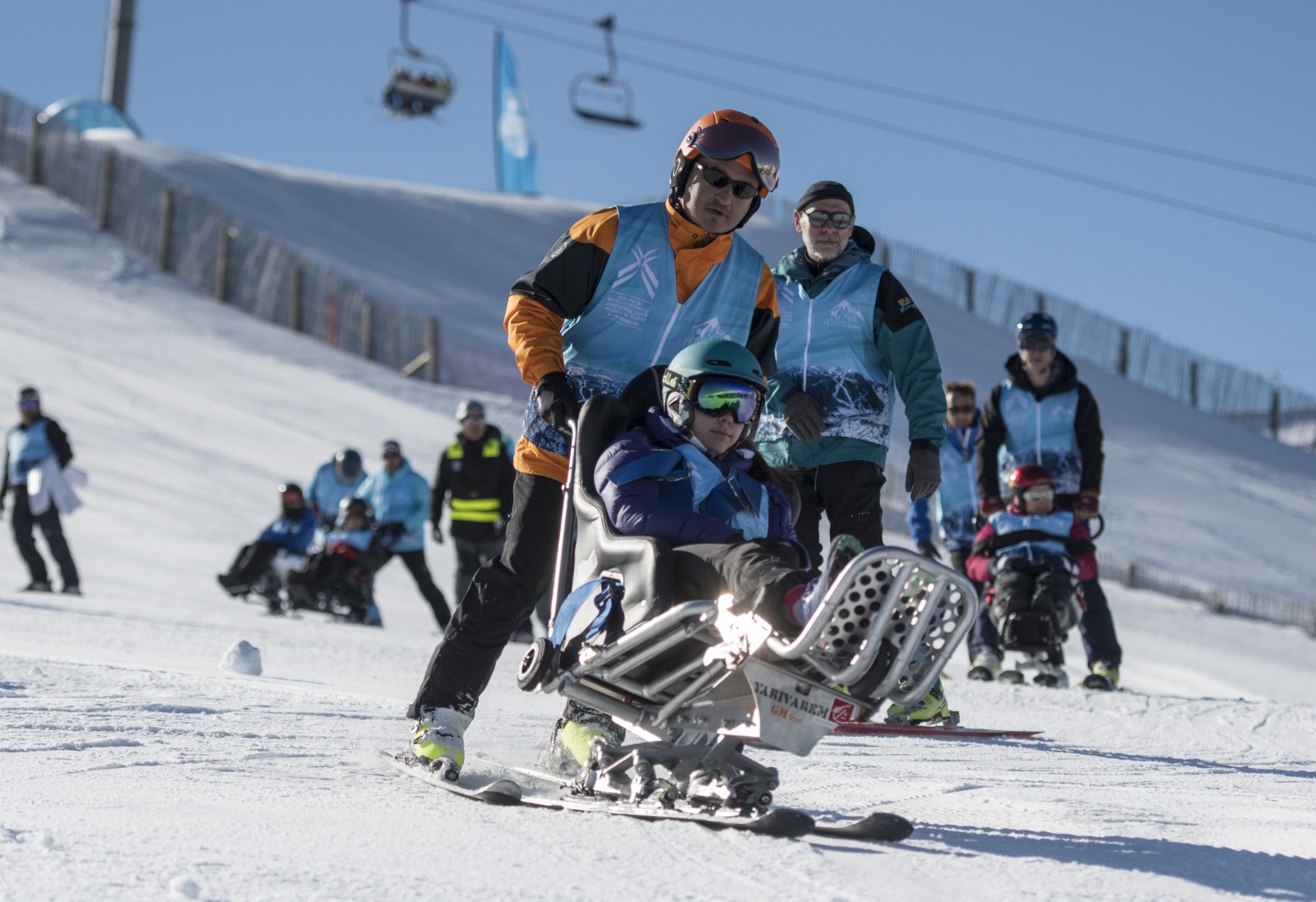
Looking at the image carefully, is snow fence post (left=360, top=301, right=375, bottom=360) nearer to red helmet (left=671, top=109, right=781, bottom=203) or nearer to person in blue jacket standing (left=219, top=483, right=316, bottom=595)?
person in blue jacket standing (left=219, top=483, right=316, bottom=595)

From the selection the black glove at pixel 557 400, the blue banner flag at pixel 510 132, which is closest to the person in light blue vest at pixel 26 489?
the black glove at pixel 557 400

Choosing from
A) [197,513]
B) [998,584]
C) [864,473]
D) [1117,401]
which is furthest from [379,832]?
[1117,401]

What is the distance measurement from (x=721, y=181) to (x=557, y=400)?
75 cm

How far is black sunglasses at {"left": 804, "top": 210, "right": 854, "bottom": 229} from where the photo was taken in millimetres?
5492

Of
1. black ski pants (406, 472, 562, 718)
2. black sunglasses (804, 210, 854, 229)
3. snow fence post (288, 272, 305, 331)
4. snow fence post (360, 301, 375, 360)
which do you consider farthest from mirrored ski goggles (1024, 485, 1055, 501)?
snow fence post (288, 272, 305, 331)

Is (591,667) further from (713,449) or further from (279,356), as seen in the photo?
(279,356)

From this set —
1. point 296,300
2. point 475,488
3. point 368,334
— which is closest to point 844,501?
point 475,488

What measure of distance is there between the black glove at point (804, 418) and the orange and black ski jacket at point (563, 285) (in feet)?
4.47

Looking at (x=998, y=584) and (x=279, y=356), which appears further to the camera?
(x=279, y=356)

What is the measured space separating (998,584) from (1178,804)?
13.3ft

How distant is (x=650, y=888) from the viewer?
239 cm

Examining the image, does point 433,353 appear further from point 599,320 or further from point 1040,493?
point 599,320

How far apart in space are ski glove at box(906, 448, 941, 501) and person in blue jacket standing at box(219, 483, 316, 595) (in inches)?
330

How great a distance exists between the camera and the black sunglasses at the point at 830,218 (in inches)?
216
